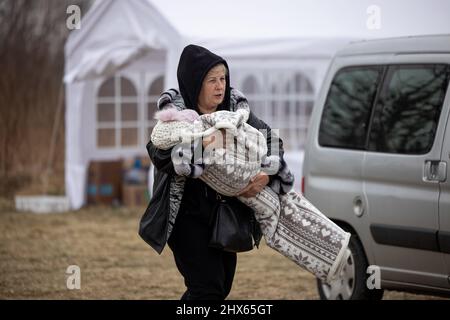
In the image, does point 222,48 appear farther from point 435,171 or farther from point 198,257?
point 198,257

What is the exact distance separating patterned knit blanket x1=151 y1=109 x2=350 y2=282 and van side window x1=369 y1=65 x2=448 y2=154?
135 cm

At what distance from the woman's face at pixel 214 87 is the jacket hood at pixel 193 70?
30 millimetres

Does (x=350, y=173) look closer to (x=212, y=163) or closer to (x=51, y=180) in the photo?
(x=212, y=163)

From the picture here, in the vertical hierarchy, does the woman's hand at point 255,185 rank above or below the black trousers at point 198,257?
above

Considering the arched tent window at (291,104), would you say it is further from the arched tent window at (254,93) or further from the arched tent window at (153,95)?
the arched tent window at (153,95)

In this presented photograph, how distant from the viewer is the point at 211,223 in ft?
15.0

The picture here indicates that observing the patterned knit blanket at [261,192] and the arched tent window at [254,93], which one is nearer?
the patterned knit blanket at [261,192]

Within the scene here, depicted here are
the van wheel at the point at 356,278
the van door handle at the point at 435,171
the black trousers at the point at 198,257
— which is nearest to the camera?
the black trousers at the point at 198,257

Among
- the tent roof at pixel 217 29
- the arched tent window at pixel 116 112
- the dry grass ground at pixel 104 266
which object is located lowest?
the dry grass ground at pixel 104 266

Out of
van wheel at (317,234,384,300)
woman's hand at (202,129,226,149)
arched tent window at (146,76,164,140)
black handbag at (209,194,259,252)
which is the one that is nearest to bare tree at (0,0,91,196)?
arched tent window at (146,76,164,140)

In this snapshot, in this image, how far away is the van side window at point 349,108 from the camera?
6.40 metres

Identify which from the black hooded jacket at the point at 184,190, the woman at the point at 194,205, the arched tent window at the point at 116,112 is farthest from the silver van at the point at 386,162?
the arched tent window at the point at 116,112

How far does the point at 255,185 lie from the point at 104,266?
4.86 m

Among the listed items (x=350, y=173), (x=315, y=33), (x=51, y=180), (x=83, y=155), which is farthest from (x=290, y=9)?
(x=350, y=173)
